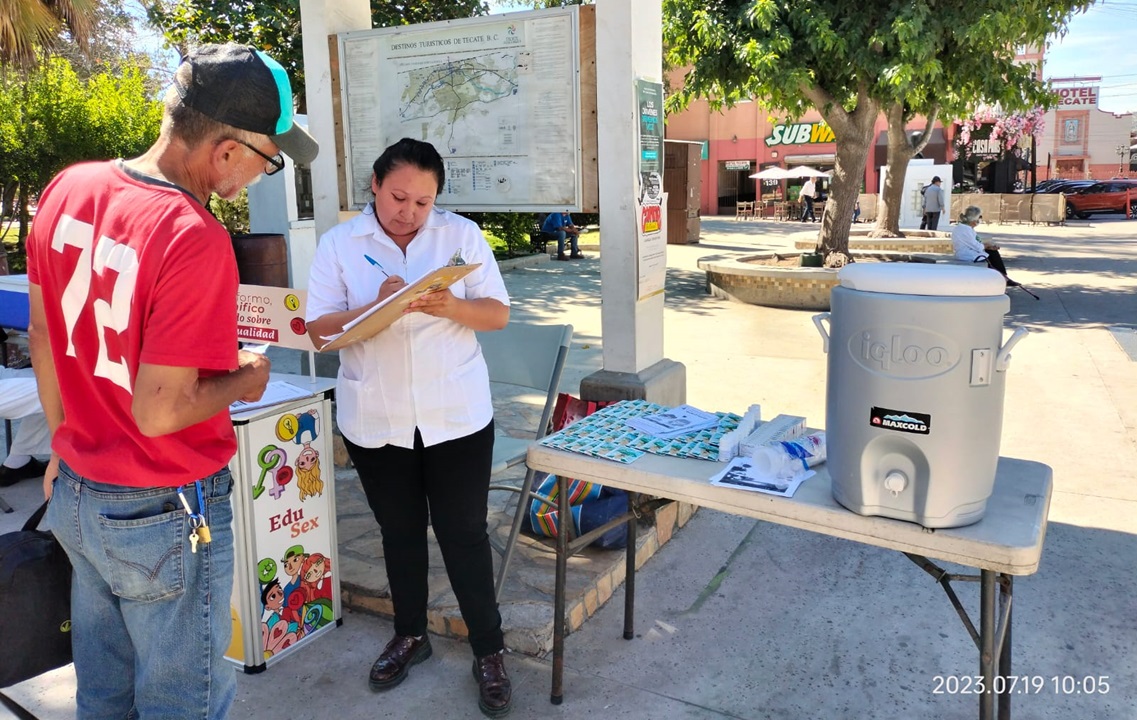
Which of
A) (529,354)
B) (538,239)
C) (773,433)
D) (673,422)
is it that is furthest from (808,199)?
(773,433)

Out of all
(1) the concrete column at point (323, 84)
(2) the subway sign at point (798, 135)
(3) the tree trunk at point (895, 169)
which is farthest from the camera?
(2) the subway sign at point (798, 135)

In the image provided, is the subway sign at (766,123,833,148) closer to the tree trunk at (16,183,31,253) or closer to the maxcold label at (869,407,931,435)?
the tree trunk at (16,183,31,253)

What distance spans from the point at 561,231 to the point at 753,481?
13.9 m

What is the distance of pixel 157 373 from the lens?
4.88 feet

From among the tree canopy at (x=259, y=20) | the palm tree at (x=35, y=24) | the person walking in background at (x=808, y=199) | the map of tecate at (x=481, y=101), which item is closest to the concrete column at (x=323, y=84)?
the map of tecate at (x=481, y=101)

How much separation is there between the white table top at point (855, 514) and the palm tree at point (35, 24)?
9130 mm

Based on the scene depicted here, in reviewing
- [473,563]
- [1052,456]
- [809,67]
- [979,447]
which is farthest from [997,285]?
[809,67]

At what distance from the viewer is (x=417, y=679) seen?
112 inches

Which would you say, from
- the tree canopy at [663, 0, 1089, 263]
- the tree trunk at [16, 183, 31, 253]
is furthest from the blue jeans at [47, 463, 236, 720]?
the tree trunk at [16, 183, 31, 253]

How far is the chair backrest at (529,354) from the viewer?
3.43 m

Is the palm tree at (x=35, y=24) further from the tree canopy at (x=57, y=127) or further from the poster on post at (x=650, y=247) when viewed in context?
the poster on post at (x=650, y=247)

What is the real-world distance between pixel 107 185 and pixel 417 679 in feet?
6.25

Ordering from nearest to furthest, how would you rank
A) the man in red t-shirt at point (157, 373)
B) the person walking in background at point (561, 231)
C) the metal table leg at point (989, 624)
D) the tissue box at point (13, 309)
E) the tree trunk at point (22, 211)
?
1. the man in red t-shirt at point (157, 373)
2. the metal table leg at point (989, 624)
3. the tissue box at point (13, 309)
4. the tree trunk at point (22, 211)
5. the person walking in background at point (561, 231)

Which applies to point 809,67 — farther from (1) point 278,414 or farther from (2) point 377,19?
(1) point 278,414
